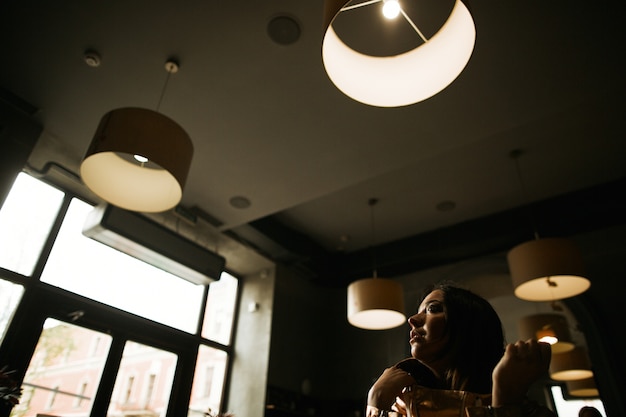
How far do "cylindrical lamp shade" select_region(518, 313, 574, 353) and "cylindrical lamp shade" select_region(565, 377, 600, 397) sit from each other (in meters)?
0.32

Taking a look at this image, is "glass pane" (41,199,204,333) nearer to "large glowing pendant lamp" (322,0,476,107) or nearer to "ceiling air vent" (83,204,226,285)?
"ceiling air vent" (83,204,226,285)

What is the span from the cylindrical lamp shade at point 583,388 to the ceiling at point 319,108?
1527 millimetres

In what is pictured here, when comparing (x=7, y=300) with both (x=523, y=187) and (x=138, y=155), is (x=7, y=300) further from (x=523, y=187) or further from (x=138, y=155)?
(x=523, y=187)

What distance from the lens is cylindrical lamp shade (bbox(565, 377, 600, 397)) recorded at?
4250mm

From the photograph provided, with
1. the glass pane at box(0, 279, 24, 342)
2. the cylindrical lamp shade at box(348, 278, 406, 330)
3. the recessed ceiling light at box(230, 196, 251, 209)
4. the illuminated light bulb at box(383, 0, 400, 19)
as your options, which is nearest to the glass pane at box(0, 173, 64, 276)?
the glass pane at box(0, 279, 24, 342)

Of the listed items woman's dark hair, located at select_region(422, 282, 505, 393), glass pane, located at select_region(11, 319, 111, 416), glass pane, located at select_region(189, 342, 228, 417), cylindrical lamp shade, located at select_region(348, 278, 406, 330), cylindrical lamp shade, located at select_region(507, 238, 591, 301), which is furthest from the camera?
glass pane, located at select_region(189, 342, 228, 417)

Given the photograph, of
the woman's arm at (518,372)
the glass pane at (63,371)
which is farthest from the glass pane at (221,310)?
the woman's arm at (518,372)

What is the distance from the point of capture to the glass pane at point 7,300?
3.53 m

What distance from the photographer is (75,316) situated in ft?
13.0

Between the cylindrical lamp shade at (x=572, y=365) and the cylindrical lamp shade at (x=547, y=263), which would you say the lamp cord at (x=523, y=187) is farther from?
the cylindrical lamp shade at (x=572, y=365)

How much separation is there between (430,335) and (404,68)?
1.31 m

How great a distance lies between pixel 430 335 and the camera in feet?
3.33

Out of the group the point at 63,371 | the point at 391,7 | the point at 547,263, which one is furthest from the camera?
the point at 63,371

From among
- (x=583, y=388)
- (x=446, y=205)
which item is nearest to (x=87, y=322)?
(x=446, y=205)
